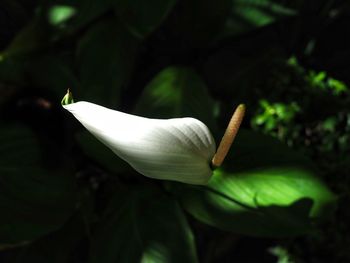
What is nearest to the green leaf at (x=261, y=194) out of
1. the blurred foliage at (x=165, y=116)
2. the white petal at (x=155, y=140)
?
the blurred foliage at (x=165, y=116)

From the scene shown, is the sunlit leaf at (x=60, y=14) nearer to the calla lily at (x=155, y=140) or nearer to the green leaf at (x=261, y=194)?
the green leaf at (x=261, y=194)

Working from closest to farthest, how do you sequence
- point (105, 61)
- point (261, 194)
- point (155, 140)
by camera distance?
point (155, 140) < point (261, 194) < point (105, 61)

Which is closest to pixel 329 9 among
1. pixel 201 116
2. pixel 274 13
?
pixel 274 13

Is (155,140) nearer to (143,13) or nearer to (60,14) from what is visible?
(143,13)

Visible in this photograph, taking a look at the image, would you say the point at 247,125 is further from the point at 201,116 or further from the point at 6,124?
the point at 6,124

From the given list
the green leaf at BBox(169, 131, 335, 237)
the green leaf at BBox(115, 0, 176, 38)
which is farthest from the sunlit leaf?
the green leaf at BBox(169, 131, 335, 237)

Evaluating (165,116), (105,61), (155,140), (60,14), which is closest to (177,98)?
(165,116)
